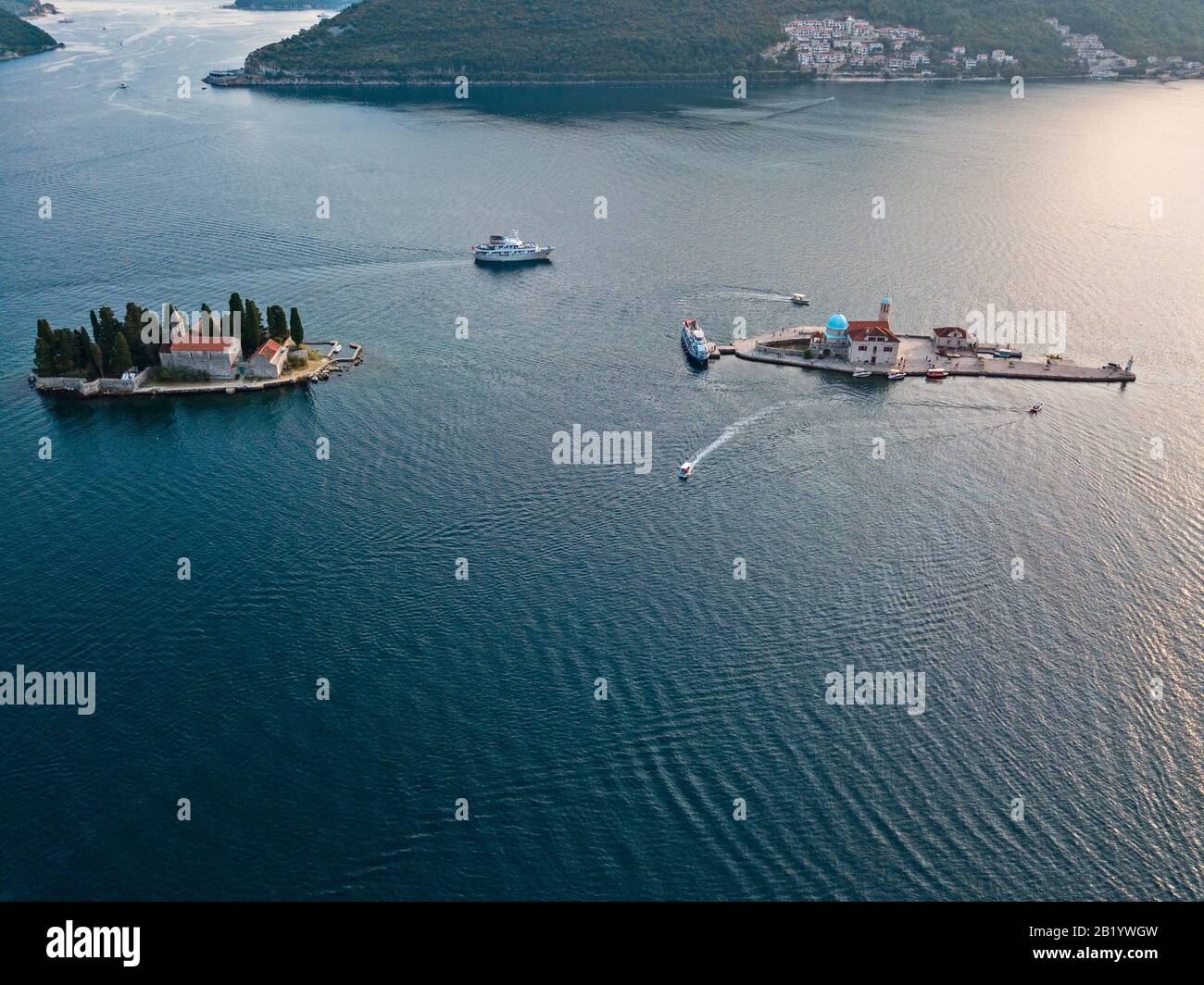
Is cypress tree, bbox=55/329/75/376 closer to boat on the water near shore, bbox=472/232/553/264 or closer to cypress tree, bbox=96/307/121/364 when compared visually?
cypress tree, bbox=96/307/121/364

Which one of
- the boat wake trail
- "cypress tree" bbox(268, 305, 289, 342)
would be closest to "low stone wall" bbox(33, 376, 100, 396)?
"cypress tree" bbox(268, 305, 289, 342)

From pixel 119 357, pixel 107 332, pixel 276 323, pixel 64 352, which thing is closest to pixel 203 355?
pixel 119 357

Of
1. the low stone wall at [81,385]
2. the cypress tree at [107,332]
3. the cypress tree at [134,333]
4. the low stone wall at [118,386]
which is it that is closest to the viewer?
the low stone wall at [81,385]

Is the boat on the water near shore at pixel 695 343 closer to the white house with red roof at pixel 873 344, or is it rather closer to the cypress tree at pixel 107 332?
the white house with red roof at pixel 873 344

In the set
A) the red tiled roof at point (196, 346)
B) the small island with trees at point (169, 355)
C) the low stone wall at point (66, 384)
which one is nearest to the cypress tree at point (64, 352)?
the small island with trees at point (169, 355)

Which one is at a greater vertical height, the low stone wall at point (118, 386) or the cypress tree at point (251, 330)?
the cypress tree at point (251, 330)

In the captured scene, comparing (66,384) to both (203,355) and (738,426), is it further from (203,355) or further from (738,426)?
(738,426)

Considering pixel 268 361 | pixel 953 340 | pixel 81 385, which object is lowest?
pixel 81 385
